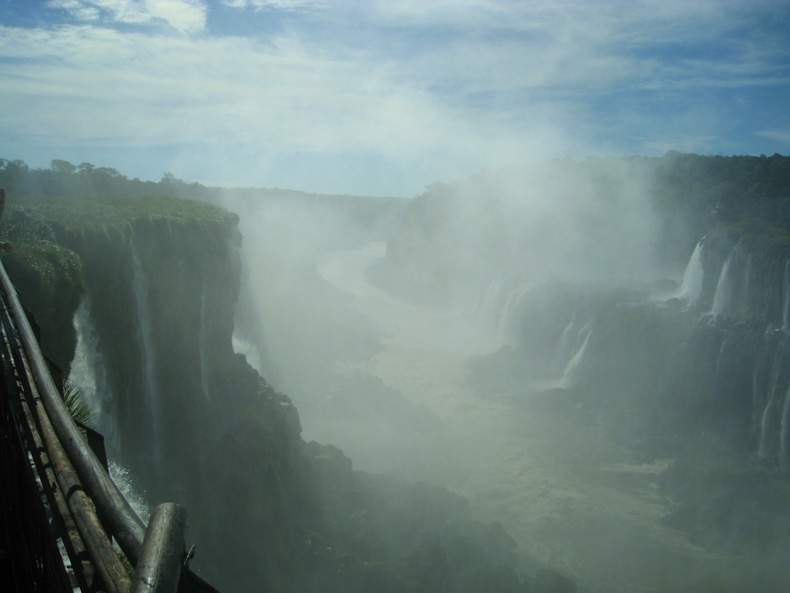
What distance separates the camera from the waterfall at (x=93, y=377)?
9.25 meters

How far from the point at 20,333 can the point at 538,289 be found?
34.6m

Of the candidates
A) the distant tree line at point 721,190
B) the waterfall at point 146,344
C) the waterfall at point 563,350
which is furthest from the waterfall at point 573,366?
the waterfall at point 146,344

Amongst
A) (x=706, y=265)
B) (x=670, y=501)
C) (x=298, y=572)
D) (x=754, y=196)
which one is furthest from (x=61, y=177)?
(x=754, y=196)

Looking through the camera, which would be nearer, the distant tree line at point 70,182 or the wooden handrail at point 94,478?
the wooden handrail at point 94,478

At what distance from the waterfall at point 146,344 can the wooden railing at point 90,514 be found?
959cm

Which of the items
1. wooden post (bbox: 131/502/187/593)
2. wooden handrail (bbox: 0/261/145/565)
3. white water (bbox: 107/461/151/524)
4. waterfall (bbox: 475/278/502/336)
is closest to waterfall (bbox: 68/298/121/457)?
white water (bbox: 107/461/151/524)

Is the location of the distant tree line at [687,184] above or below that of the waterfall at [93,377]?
above

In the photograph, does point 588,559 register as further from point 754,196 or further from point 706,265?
point 754,196

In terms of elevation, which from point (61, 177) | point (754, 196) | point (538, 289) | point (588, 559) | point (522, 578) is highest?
point (754, 196)

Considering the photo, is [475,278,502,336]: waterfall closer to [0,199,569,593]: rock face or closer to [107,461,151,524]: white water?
[0,199,569,593]: rock face

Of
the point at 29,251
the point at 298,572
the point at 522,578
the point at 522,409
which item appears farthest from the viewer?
the point at 522,409

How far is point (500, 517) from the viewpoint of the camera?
18219mm

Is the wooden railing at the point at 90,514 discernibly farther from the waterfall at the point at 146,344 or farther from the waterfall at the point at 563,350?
the waterfall at the point at 563,350

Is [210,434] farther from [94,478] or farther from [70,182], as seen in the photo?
[70,182]
